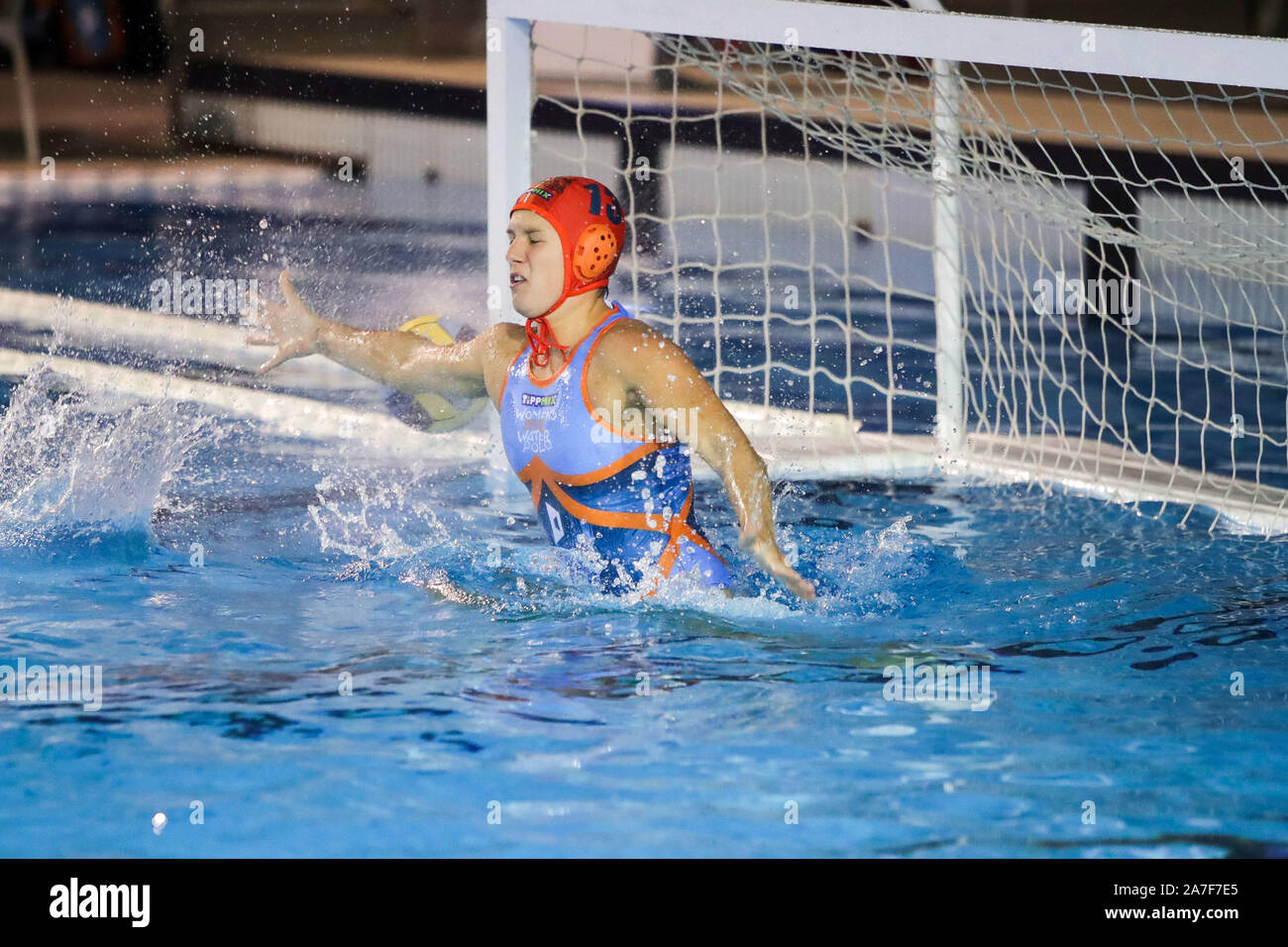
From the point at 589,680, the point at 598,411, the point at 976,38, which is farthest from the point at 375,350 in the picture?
the point at 976,38

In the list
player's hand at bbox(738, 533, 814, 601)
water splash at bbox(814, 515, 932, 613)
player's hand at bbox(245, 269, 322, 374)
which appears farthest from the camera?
player's hand at bbox(245, 269, 322, 374)

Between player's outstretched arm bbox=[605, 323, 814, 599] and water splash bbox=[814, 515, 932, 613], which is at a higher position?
player's outstretched arm bbox=[605, 323, 814, 599]

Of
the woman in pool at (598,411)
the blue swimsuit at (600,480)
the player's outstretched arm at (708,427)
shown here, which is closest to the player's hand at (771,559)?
the player's outstretched arm at (708,427)

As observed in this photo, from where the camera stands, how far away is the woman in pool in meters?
4.12

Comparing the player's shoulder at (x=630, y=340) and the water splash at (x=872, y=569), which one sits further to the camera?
the water splash at (x=872, y=569)

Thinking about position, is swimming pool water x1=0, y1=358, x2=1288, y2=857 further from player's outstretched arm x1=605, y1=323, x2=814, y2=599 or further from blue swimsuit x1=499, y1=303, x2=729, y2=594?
player's outstretched arm x1=605, y1=323, x2=814, y2=599

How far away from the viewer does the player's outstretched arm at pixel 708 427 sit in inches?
151

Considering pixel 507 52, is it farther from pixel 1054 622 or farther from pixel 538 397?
pixel 1054 622

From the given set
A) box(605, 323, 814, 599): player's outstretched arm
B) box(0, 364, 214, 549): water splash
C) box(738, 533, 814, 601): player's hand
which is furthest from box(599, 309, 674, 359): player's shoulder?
box(0, 364, 214, 549): water splash

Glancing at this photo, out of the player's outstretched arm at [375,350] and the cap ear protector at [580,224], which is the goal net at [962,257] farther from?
the player's outstretched arm at [375,350]

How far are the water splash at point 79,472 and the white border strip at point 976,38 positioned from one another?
2052 millimetres

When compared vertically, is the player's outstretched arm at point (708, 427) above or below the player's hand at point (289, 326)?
below

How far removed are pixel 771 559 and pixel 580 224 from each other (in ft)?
3.41

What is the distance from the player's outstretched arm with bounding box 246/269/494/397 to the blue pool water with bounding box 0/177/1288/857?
1.86ft
